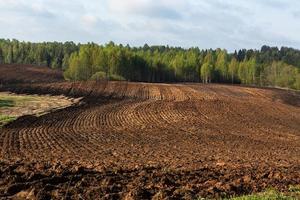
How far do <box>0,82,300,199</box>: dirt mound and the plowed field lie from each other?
0.04 m

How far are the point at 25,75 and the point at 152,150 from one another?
A: 7766 cm

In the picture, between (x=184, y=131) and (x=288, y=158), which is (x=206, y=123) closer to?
(x=184, y=131)

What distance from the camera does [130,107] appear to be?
52906 millimetres

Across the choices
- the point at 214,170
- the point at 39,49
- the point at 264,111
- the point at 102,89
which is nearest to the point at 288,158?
the point at 214,170

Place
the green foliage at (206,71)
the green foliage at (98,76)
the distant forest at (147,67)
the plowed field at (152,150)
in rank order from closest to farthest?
1. the plowed field at (152,150)
2. the green foliage at (98,76)
3. the distant forest at (147,67)
4. the green foliage at (206,71)

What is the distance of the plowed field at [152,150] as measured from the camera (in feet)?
43.2

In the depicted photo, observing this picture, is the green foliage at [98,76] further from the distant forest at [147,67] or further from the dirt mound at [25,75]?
the dirt mound at [25,75]

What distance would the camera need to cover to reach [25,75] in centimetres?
9900

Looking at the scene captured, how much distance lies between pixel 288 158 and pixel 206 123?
58.2 feet

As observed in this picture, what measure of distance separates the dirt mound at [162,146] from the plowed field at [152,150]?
0.04 metres

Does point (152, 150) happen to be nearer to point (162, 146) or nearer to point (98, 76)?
point (162, 146)

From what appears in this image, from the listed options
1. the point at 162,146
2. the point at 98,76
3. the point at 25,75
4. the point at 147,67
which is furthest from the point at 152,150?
the point at 147,67

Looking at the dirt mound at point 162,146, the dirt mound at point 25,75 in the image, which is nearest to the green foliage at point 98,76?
the dirt mound at point 25,75

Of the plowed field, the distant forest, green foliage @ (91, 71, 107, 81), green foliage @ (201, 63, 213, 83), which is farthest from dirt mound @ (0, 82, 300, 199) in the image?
green foliage @ (201, 63, 213, 83)
